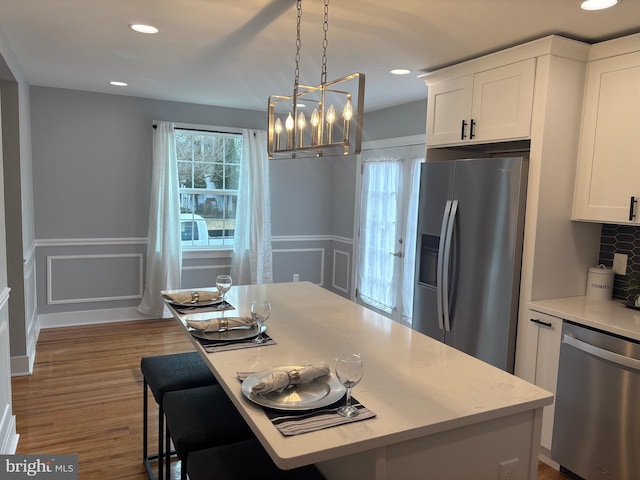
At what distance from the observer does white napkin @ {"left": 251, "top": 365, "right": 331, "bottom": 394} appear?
1496mm

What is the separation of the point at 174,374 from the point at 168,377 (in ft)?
0.12

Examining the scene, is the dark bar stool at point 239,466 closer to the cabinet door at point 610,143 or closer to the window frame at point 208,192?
the cabinet door at point 610,143

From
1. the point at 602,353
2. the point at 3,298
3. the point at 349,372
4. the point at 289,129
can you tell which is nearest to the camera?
the point at 349,372

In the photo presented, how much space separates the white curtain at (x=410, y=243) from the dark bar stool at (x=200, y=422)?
2.88 metres

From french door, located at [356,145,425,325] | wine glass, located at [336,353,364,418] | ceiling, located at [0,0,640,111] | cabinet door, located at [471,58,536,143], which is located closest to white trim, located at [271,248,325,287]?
french door, located at [356,145,425,325]

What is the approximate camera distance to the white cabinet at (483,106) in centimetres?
286

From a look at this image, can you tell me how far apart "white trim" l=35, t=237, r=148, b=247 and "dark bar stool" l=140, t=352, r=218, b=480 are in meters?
2.98

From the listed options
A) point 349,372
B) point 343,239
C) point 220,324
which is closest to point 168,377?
point 220,324

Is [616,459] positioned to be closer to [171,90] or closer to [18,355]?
[18,355]

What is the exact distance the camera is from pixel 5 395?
2.69 m

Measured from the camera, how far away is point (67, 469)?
2.56 m

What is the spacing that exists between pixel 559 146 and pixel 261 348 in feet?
6.79

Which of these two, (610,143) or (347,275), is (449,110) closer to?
(610,143)

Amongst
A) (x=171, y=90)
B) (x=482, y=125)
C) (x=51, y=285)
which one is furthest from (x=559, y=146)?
(x=51, y=285)
